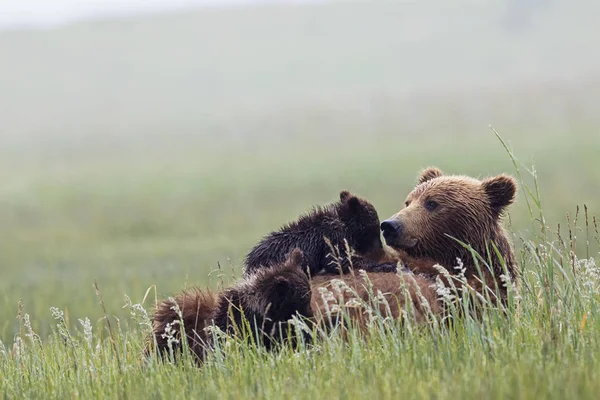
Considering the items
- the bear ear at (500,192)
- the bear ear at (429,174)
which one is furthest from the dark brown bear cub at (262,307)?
the bear ear at (429,174)

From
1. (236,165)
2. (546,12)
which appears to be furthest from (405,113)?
(546,12)

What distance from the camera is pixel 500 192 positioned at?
5.18m

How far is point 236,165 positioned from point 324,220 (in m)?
29.4

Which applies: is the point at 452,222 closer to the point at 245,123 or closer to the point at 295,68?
the point at 245,123

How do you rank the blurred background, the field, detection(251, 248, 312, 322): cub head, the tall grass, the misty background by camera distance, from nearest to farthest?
1. the tall grass
2. the field
3. detection(251, 248, 312, 322): cub head
4. the blurred background
5. the misty background

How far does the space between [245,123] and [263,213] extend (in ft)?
82.5

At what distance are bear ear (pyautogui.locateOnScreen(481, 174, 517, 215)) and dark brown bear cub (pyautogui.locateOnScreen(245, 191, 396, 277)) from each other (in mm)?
679

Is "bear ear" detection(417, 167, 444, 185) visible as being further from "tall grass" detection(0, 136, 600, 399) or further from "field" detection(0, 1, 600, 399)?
"tall grass" detection(0, 136, 600, 399)

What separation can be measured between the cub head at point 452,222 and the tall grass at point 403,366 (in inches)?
28.6

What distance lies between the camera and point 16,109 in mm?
61250

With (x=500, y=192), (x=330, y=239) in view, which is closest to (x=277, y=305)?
(x=330, y=239)

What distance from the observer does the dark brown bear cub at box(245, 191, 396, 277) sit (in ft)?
16.1

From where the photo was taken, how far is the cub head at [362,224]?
5078 millimetres

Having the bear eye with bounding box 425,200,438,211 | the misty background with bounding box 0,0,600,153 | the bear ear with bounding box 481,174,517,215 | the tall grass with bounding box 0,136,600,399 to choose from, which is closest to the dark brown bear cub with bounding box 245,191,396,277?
the bear eye with bounding box 425,200,438,211
